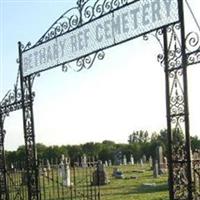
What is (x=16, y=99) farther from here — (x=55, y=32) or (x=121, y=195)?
(x=121, y=195)

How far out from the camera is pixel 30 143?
1182 cm

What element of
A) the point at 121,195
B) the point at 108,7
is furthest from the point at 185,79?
the point at 121,195

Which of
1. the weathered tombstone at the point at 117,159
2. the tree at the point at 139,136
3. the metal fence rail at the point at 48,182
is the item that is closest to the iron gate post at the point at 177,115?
the metal fence rail at the point at 48,182

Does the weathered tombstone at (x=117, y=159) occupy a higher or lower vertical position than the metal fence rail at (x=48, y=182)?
lower

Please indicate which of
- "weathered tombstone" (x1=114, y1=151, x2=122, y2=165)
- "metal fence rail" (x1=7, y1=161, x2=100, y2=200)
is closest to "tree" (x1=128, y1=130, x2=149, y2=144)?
"weathered tombstone" (x1=114, y1=151, x2=122, y2=165)

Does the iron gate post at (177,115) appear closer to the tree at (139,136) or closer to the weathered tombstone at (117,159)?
the weathered tombstone at (117,159)

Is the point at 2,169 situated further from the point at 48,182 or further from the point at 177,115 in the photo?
the point at 177,115

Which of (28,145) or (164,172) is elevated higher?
(28,145)

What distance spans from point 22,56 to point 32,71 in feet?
2.05

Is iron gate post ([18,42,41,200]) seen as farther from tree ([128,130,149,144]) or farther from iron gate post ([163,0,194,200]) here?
tree ([128,130,149,144])

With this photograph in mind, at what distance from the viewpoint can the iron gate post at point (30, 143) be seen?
11.7 m

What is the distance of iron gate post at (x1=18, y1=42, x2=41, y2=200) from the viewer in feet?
38.4

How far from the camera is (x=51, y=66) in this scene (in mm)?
10961

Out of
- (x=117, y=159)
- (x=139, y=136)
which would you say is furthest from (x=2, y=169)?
(x=139, y=136)
